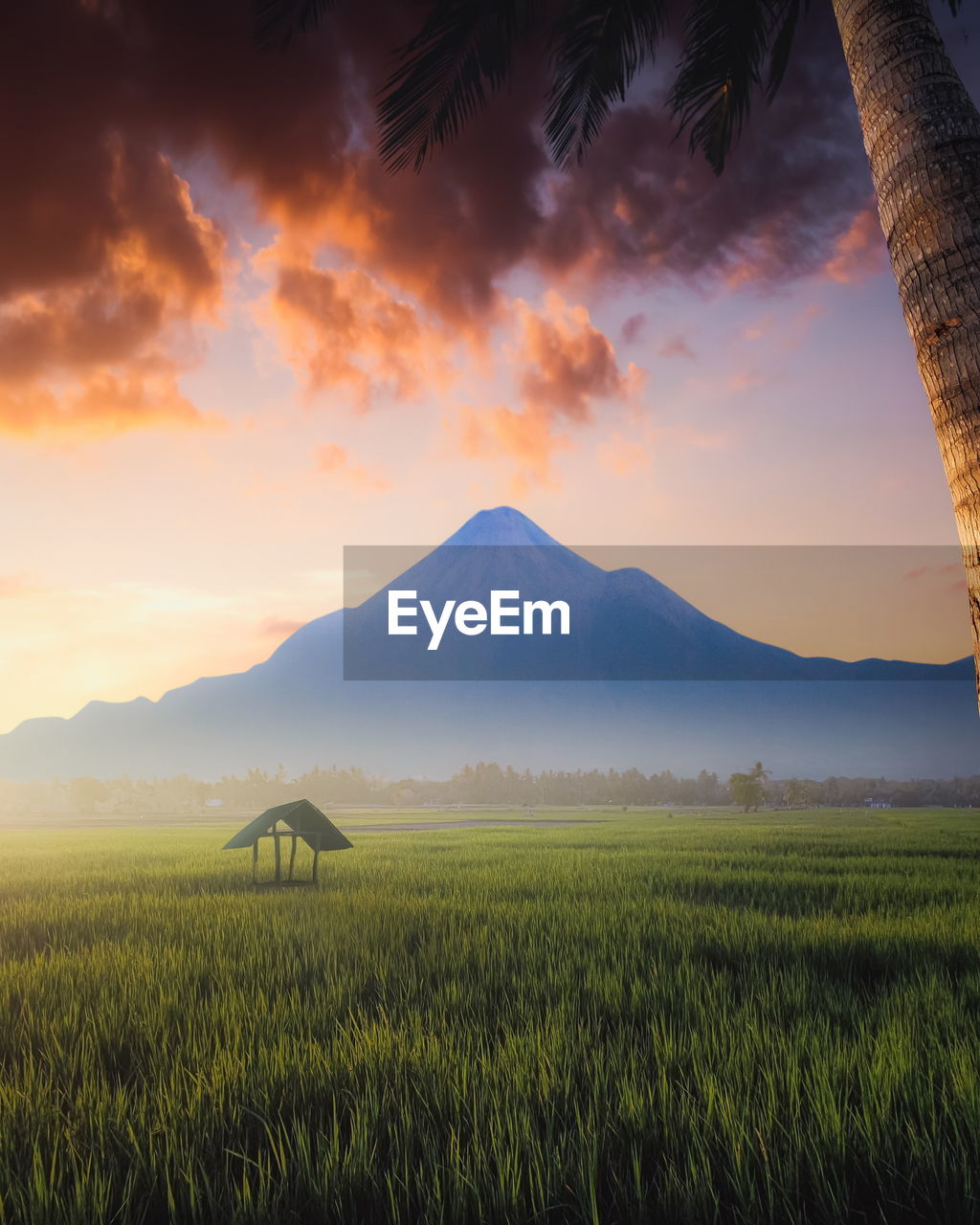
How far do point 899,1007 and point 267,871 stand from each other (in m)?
11.2

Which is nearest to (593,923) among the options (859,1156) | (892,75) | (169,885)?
(859,1156)

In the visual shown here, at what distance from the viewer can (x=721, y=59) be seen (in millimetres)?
5672

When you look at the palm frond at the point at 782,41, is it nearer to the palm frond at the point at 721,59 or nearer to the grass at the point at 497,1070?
the palm frond at the point at 721,59

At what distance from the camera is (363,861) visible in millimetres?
13172

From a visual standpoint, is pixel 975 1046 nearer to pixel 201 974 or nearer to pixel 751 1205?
pixel 751 1205

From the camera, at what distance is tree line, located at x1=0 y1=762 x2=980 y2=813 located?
8412cm

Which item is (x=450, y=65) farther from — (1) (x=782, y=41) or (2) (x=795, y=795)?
(2) (x=795, y=795)

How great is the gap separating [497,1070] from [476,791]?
11793 cm

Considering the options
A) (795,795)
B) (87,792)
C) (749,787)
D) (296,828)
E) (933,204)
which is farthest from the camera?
(87,792)

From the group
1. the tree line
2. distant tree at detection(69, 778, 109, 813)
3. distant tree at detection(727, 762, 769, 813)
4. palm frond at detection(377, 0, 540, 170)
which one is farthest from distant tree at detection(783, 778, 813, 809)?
distant tree at detection(69, 778, 109, 813)

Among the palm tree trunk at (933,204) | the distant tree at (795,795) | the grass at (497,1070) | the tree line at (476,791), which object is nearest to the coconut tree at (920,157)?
the palm tree trunk at (933,204)

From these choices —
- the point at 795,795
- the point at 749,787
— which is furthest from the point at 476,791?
the point at 749,787

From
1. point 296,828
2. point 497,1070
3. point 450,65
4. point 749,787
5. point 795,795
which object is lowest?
point 795,795

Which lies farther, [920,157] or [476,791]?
[476,791]
